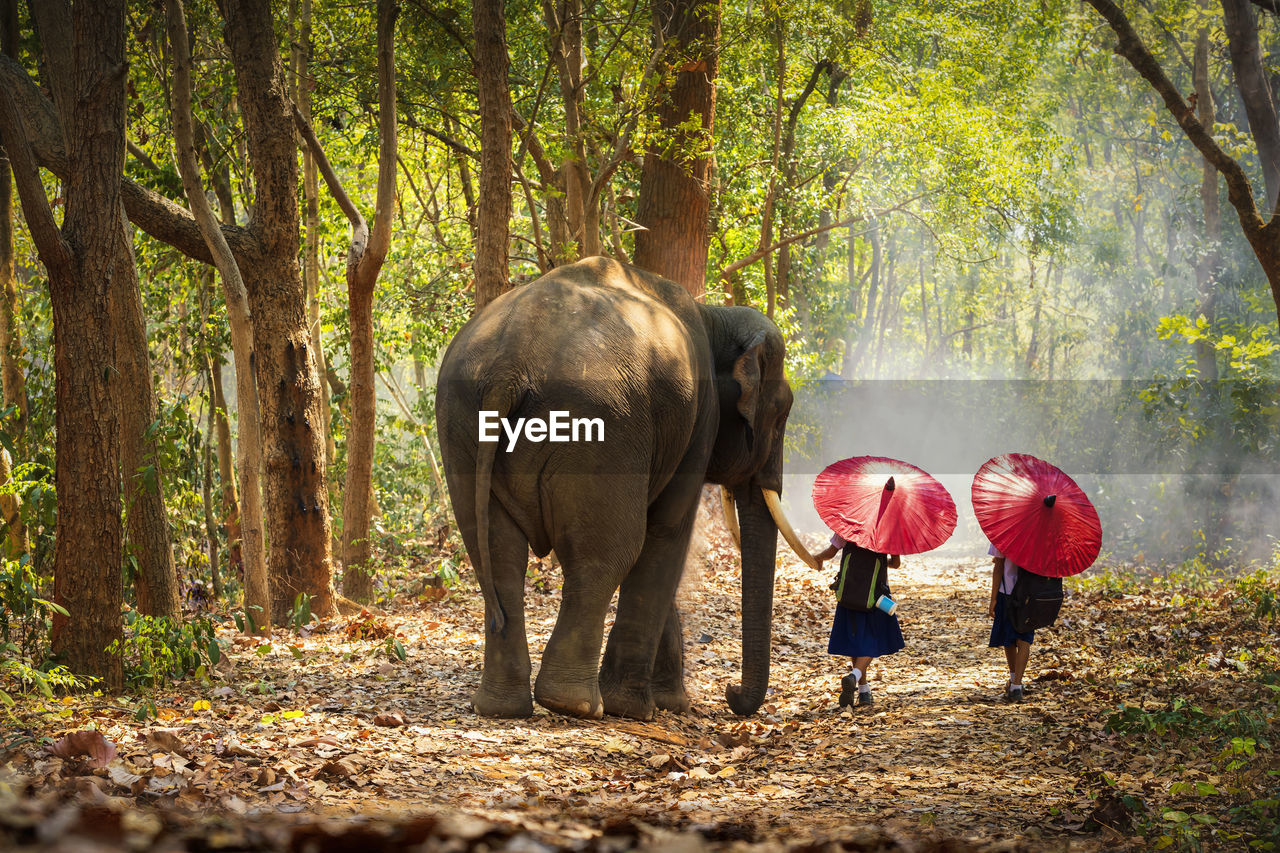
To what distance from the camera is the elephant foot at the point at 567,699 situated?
542 centimetres

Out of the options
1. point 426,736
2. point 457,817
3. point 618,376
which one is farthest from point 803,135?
point 457,817

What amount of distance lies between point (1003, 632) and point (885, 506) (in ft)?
4.09

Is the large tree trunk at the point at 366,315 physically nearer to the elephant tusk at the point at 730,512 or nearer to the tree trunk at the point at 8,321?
the tree trunk at the point at 8,321

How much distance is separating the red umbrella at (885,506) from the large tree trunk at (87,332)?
169 inches

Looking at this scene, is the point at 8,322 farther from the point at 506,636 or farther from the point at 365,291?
the point at 506,636

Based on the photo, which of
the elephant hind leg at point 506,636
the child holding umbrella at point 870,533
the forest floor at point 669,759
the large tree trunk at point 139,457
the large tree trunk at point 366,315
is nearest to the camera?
the forest floor at point 669,759

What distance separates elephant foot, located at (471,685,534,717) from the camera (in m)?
5.46

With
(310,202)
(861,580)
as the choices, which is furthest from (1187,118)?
(310,202)

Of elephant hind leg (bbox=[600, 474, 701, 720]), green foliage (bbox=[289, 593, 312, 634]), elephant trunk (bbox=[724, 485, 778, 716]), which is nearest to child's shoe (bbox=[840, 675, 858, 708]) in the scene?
elephant trunk (bbox=[724, 485, 778, 716])

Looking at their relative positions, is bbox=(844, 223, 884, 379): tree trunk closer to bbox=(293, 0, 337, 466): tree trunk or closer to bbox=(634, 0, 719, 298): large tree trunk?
bbox=(293, 0, 337, 466): tree trunk

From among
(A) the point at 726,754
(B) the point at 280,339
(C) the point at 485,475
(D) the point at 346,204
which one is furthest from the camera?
(D) the point at 346,204

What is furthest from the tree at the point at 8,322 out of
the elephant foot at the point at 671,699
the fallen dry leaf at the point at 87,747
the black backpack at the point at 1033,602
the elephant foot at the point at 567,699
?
the black backpack at the point at 1033,602

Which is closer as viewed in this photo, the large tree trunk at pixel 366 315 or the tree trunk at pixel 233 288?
the tree trunk at pixel 233 288

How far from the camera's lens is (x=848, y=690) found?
275 inches
